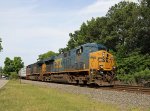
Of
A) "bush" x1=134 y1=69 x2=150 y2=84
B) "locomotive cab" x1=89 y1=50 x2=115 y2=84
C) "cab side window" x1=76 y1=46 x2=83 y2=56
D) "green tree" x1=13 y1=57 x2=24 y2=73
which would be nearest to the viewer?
"locomotive cab" x1=89 y1=50 x2=115 y2=84

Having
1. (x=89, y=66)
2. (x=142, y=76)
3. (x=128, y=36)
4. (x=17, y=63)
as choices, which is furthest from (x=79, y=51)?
(x=17, y=63)

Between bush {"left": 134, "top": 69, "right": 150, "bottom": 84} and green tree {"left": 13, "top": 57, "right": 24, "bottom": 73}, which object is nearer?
bush {"left": 134, "top": 69, "right": 150, "bottom": 84}

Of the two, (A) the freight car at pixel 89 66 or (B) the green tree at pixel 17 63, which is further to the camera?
(B) the green tree at pixel 17 63

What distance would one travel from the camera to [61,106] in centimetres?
1533

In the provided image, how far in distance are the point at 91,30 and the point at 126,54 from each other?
21.2m

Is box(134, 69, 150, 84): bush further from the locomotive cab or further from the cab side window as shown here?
the cab side window

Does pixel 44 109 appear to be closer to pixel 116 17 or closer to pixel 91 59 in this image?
pixel 91 59

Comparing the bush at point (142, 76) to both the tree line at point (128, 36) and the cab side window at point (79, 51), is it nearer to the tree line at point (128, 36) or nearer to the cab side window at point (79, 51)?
the tree line at point (128, 36)

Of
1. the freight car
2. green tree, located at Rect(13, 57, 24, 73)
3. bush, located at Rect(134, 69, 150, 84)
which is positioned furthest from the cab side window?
green tree, located at Rect(13, 57, 24, 73)

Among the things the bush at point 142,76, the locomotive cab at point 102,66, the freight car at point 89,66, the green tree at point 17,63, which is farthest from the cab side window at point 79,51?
the green tree at point 17,63

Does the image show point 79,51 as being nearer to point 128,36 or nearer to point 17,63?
point 128,36

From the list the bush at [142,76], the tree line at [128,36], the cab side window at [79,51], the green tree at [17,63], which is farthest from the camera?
the green tree at [17,63]

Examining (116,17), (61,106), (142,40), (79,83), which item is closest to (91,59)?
(79,83)

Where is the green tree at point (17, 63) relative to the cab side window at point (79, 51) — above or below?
above
